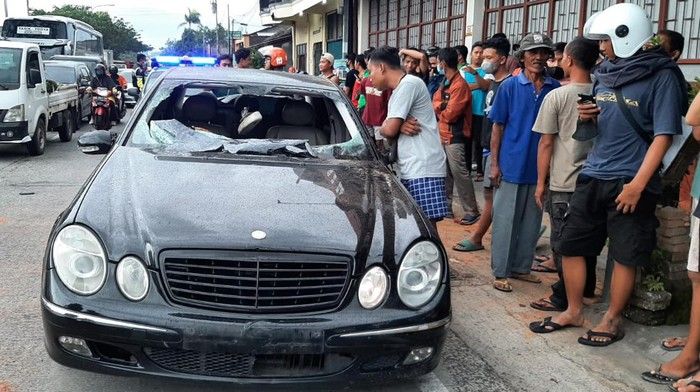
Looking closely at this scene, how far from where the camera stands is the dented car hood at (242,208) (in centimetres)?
275

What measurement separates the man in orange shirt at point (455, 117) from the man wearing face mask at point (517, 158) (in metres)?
1.77

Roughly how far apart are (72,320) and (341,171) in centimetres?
167

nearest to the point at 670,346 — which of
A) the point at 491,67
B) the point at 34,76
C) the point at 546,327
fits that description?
the point at 546,327

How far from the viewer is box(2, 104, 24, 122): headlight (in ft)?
33.0

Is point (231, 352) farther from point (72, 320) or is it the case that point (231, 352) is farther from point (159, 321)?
point (72, 320)

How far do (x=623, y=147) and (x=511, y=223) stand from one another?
4.11ft

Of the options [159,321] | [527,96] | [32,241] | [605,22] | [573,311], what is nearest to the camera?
[159,321]

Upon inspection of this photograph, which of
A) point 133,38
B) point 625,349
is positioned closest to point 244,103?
point 625,349

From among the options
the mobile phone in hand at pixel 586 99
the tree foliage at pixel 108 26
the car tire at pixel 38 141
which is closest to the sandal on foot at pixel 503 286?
the mobile phone in hand at pixel 586 99

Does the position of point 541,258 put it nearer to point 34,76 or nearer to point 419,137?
point 419,137

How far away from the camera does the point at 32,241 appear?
5754mm

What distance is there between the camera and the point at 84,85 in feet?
50.9

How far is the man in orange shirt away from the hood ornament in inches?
162

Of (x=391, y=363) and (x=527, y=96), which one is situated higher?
(x=527, y=96)
